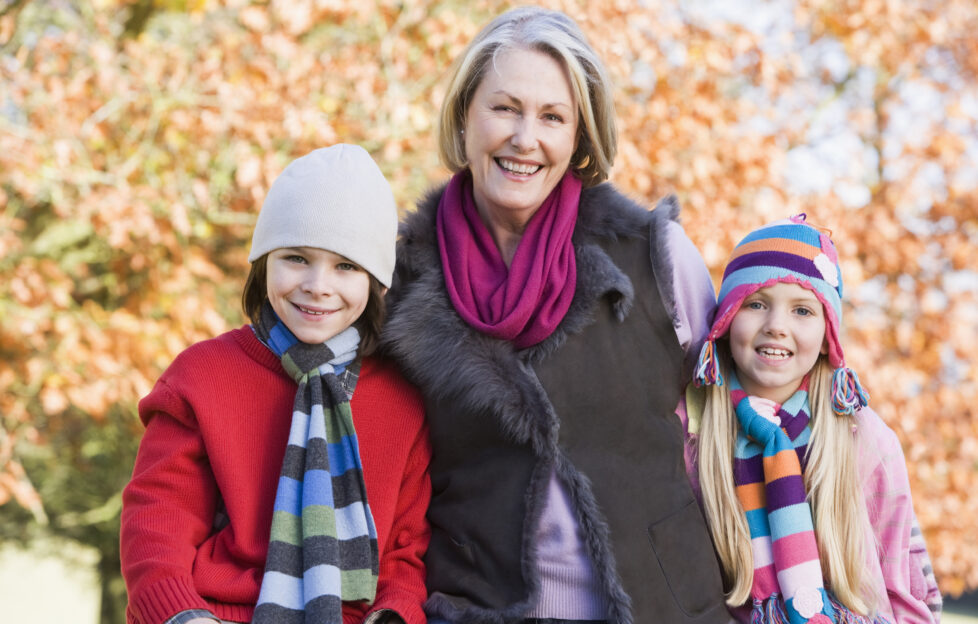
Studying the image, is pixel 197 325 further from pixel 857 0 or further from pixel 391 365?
pixel 857 0

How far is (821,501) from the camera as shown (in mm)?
2279

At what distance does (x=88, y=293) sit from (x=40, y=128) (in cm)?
120

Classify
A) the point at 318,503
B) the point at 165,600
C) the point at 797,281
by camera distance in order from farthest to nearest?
the point at 797,281 → the point at 318,503 → the point at 165,600

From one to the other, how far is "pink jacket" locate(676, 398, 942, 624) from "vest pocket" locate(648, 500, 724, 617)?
0.12 metres

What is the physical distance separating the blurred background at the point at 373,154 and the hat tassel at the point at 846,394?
87.7 inches

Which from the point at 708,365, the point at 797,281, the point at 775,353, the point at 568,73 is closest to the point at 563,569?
the point at 708,365

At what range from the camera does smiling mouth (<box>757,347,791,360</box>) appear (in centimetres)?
235

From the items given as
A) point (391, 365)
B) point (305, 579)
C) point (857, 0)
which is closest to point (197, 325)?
point (391, 365)

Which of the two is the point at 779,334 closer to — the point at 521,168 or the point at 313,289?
the point at 521,168

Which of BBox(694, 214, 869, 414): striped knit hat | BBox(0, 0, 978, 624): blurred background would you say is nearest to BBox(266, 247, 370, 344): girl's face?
BBox(694, 214, 869, 414): striped knit hat

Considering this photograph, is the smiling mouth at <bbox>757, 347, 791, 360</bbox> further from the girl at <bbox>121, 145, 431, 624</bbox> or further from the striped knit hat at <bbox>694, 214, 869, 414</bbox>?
the girl at <bbox>121, 145, 431, 624</bbox>

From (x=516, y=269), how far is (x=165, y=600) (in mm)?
1000

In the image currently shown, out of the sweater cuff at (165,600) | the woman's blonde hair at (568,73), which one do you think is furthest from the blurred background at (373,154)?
the sweater cuff at (165,600)

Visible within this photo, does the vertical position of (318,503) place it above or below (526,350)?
below
